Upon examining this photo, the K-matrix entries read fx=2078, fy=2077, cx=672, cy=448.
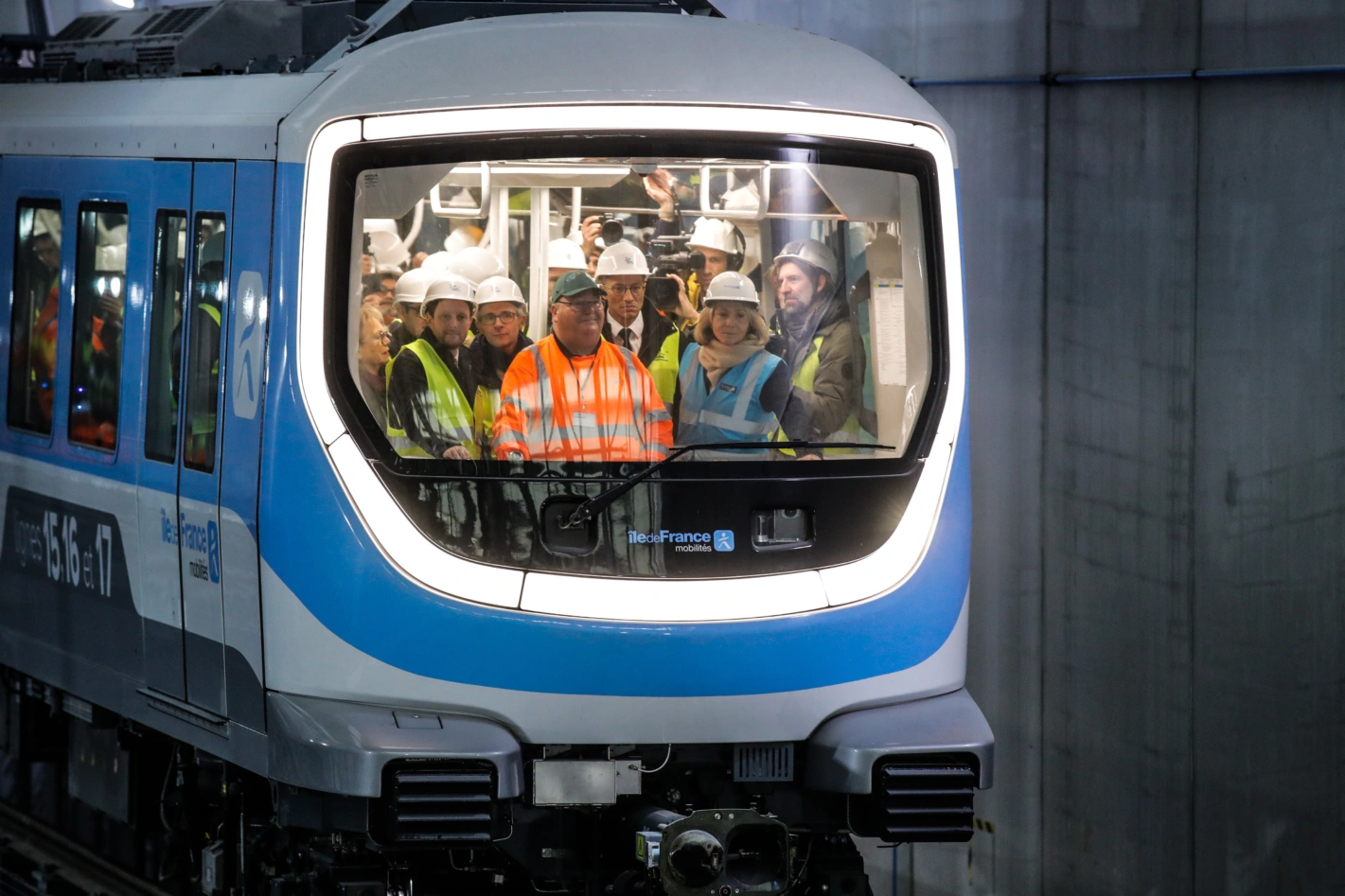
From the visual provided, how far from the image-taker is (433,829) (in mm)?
5918

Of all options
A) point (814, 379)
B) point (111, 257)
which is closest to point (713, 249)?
point (814, 379)

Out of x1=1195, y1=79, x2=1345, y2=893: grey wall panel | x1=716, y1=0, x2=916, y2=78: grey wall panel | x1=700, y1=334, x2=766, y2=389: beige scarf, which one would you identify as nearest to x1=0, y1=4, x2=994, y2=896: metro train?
x1=700, y1=334, x2=766, y2=389: beige scarf

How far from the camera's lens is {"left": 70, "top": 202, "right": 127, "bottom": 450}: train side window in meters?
7.36

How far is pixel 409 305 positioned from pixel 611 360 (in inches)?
24.6

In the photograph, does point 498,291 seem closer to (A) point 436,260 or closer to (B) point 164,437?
(A) point 436,260

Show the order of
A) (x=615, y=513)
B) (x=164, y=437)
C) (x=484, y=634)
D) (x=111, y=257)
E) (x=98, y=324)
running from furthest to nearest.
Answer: (x=98, y=324) < (x=111, y=257) < (x=164, y=437) < (x=615, y=513) < (x=484, y=634)

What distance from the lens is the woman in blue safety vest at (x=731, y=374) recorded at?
20.6ft

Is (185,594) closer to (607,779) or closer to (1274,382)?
(607,779)

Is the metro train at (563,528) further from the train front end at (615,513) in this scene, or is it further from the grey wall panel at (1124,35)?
the grey wall panel at (1124,35)

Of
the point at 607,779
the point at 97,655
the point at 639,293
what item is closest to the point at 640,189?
the point at 639,293

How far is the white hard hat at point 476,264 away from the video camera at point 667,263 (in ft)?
1.48

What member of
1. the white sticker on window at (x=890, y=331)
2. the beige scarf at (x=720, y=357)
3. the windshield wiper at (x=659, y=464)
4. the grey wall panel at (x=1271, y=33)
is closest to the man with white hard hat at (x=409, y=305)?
the windshield wiper at (x=659, y=464)

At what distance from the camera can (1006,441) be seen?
9188 mm

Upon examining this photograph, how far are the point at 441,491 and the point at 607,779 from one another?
973 mm
